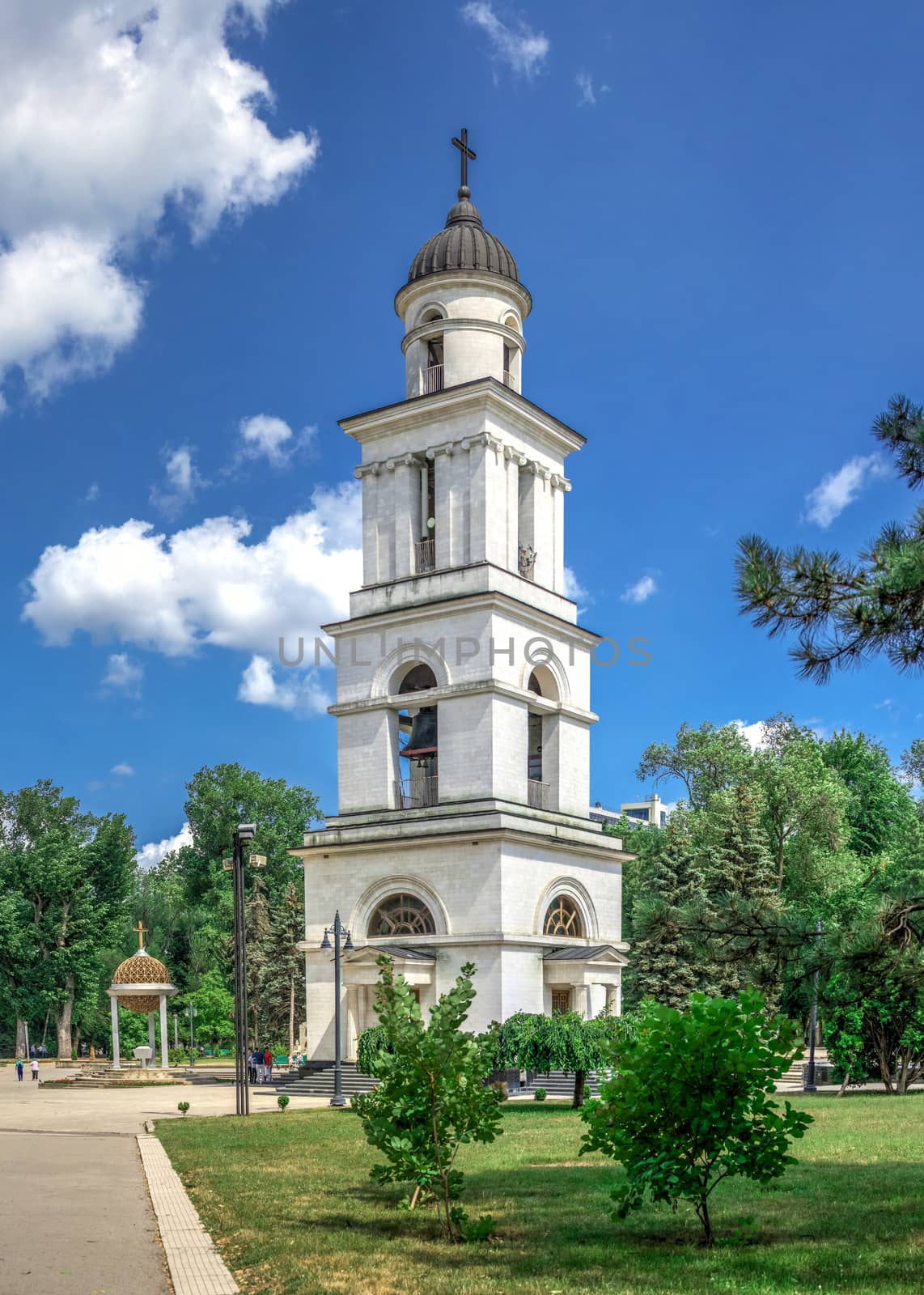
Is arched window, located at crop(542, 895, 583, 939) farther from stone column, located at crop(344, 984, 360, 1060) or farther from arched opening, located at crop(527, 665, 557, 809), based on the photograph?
stone column, located at crop(344, 984, 360, 1060)

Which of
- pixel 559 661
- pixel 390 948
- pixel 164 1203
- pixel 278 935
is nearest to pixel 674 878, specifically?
pixel 559 661

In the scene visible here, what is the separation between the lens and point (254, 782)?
6975 centimetres

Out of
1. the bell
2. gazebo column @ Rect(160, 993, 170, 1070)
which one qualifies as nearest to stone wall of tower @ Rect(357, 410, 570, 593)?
the bell

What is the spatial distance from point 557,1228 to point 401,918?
23593mm

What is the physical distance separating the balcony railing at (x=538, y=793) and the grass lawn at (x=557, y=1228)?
18.1m

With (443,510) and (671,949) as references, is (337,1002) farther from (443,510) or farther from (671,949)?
(671,949)

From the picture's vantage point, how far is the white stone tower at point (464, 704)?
33.9 meters

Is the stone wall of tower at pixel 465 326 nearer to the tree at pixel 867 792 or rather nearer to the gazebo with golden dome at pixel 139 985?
the gazebo with golden dome at pixel 139 985

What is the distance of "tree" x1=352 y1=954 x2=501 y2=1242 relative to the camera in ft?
38.5

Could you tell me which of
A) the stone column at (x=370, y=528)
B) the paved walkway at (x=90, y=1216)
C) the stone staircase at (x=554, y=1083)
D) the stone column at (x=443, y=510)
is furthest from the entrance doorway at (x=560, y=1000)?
the stone column at (x=370, y=528)

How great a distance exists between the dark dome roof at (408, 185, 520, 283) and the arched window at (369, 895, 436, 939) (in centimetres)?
1835

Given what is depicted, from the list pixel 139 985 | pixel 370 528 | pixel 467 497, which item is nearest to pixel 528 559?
pixel 467 497

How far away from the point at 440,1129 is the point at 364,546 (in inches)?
1087

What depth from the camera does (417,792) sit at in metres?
36.8
